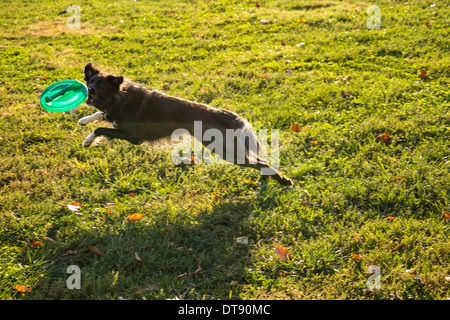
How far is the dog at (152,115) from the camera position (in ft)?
14.8

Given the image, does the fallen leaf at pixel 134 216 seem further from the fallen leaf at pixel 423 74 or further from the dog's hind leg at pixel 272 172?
the fallen leaf at pixel 423 74

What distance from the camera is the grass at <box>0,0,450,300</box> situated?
3531 mm

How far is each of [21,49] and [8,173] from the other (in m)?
5.43

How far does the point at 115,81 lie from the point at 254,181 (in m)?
2.16

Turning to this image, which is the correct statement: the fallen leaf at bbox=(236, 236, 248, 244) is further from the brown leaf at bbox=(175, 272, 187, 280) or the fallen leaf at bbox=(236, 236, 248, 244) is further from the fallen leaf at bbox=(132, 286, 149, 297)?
the fallen leaf at bbox=(132, 286, 149, 297)

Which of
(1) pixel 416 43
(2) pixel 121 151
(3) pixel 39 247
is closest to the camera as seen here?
(3) pixel 39 247

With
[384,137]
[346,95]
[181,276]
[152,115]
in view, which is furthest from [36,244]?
[346,95]

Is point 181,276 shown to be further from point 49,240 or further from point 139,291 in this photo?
point 49,240

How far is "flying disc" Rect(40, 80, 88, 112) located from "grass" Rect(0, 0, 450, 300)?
54cm
